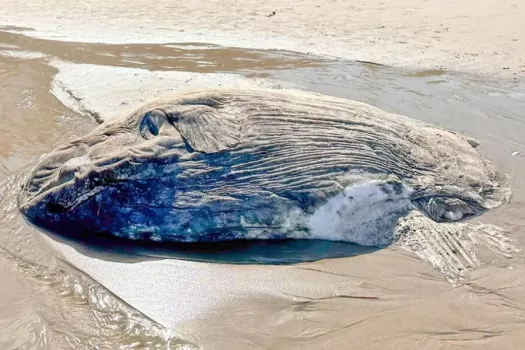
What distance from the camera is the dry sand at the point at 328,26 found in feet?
30.3

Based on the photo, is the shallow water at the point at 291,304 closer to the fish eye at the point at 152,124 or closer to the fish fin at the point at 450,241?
the fish fin at the point at 450,241

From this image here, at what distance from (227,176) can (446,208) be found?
1.89 m

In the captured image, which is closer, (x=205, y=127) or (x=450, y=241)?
(x=205, y=127)

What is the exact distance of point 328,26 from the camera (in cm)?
1104

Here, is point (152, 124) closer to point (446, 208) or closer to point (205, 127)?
point (205, 127)

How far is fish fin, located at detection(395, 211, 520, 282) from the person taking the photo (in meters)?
4.18

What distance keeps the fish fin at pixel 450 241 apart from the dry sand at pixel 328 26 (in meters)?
4.51

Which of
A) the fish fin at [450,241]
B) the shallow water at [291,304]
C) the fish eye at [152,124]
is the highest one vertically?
the fish eye at [152,124]

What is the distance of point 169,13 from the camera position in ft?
40.5

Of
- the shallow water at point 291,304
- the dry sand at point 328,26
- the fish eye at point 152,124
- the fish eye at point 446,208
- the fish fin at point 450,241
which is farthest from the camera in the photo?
the dry sand at point 328,26

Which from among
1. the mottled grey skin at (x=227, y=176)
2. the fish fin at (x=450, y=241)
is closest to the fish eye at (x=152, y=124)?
the mottled grey skin at (x=227, y=176)

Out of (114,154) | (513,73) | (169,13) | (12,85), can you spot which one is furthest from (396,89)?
(169,13)

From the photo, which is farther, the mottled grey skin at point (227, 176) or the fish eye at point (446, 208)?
the fish eye at point (446, 208)

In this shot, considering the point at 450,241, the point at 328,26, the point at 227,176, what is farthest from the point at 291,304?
the point at 328,26
